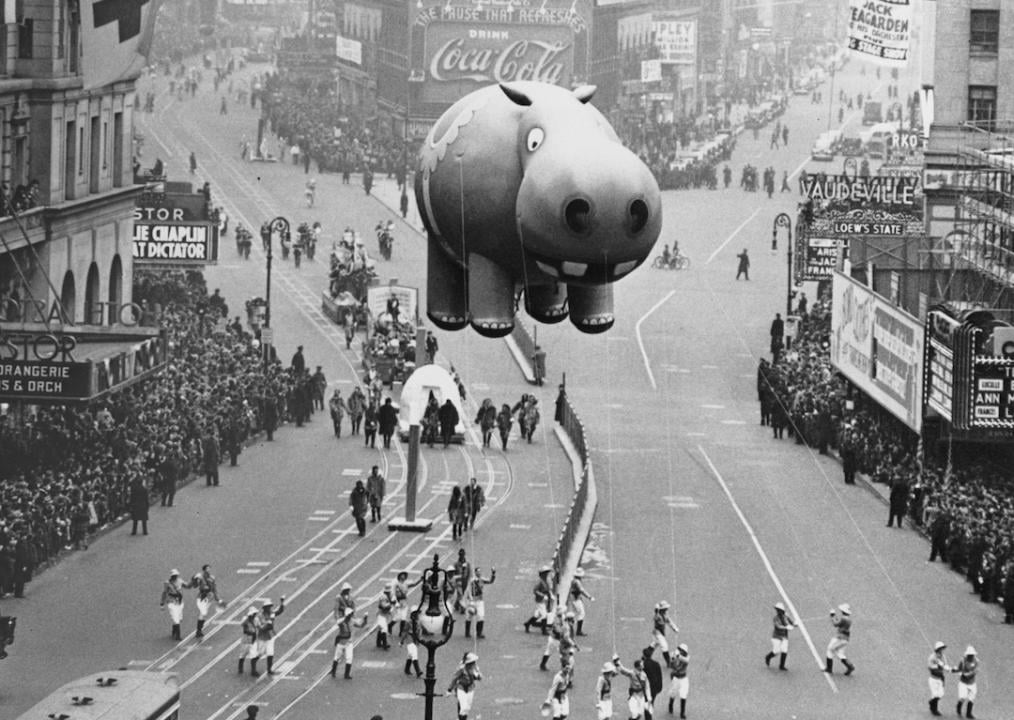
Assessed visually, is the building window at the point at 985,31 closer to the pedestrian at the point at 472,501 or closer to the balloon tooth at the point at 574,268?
the pedestrian at the point at 472,501

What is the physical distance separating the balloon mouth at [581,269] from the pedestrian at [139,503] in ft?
130

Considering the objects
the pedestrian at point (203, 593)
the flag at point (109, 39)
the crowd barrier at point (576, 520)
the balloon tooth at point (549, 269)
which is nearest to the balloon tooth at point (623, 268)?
the balloon tooth at point (549, 269)

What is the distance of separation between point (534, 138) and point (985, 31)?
7749 centimetres

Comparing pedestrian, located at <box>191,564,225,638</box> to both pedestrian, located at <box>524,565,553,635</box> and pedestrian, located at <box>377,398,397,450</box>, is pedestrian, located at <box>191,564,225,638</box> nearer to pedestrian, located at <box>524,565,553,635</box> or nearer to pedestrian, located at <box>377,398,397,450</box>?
pedestrian, located at <box>524,565,553,635</box>

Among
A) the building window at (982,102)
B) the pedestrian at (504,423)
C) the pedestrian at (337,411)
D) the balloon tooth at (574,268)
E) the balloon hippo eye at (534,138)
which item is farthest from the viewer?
the building window at (982,102)

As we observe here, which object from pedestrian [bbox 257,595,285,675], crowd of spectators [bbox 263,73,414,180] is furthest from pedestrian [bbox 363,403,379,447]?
crowd of spectators [bbox 263,73,414,180]

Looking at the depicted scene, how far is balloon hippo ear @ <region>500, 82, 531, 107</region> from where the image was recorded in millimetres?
25475

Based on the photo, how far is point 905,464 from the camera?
71.6m

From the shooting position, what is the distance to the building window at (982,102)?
9939 cm

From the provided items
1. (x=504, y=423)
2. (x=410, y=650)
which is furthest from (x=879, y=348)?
(x=410, y=650)

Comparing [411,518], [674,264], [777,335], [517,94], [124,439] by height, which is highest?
[517,94]

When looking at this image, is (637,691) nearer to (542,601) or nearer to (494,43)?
(542,601)

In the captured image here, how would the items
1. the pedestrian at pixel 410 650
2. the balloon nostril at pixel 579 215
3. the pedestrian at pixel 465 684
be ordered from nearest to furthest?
1. the balloon nostril at pixel 579 215
2. the pedestrian at pixel 465 684
3. the pedestrian at pixel 410 650

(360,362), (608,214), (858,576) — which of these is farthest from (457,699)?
(360,362)
